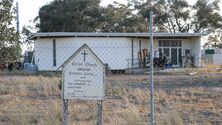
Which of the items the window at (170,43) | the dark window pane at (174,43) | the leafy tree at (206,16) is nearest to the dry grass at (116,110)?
the window at (170,43)

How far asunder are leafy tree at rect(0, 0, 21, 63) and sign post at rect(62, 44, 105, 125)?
4193 millimetres

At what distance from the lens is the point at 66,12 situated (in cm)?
6341

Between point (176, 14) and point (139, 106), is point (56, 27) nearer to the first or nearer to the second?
point (176, 14)

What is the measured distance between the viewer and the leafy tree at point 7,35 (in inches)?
486

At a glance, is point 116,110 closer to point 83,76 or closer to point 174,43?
point 83,76

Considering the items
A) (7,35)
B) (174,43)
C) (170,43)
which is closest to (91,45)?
(170,43)

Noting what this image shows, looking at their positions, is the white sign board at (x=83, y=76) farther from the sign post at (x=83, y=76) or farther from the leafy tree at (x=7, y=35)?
the leafy tree at (x=7, y=35)

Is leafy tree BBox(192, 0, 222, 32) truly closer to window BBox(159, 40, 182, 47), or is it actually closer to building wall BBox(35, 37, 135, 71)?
window BBox(159, 40, 182, 47)

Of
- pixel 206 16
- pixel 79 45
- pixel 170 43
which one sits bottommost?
pixel 79 45

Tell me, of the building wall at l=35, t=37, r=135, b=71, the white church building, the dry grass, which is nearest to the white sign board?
the dry grass

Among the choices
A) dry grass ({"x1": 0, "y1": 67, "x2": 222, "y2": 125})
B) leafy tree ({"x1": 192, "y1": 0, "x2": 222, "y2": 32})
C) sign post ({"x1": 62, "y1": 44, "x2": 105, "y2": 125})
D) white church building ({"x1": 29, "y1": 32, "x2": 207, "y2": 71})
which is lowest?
dry grass ({"x1": 0, "y1": 67, "x2": 222, "y2": 125})

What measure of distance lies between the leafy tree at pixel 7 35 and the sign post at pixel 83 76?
4193 mm

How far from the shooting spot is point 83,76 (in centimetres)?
865

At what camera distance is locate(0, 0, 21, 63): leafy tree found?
12.3m
